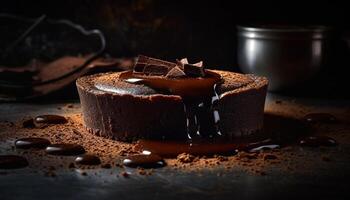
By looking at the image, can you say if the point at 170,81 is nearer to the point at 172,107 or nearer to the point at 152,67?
the point at 172,107

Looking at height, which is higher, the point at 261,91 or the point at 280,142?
the point at 261,91

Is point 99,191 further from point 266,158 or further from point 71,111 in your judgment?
point 71,111

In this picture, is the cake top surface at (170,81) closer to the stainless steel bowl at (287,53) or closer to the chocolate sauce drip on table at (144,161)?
the chocolate sauce drip on table at (144,161)

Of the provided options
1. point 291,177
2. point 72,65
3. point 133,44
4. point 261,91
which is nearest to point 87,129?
point 261,91

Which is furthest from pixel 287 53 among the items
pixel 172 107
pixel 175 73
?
pixel 172 107

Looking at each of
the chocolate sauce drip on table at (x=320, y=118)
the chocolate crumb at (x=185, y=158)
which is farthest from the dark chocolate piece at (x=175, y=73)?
the chocolate sauce drip on table at (x=320, y=118)

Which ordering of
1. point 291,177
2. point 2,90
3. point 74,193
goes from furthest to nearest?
1. point 2,90
2. point 291,177
3. point 74,193

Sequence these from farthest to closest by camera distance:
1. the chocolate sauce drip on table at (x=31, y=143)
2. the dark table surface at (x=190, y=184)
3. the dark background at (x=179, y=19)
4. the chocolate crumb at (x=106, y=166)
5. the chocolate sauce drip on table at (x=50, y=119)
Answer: the dark background at (x=179, y=19), the chocolate sauce drip on table at (x=50, y=119), the chocolate sauce drip on table at (x=31, y=143), the chocolate crumb at (x=106, y=166), the dark table surface at (x=190, y=184)
